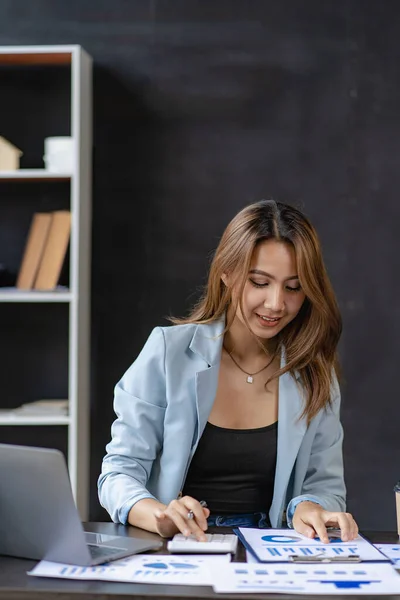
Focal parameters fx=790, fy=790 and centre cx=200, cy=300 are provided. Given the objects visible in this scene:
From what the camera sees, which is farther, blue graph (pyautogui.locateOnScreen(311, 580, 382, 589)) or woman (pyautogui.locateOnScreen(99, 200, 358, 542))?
woman (pyautogui.locateOnScreen(99, 200, 358, 542))

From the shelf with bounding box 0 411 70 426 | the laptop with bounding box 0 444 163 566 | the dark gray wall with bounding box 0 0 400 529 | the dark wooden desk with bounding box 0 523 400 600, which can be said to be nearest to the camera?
the dark wooden desk with bounding box 0 523 400 600

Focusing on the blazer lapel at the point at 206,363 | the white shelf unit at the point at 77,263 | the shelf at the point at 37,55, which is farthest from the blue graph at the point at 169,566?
the shelf at the point at 37,55

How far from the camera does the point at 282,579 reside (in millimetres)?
1148

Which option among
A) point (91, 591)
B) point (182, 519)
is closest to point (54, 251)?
point (182, 519)

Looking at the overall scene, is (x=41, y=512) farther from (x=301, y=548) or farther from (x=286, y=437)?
(x=286, y=437)

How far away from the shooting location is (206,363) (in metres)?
1.91

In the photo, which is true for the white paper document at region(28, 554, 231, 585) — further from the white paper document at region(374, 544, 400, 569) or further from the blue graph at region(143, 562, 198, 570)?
the white paper document at region(374, 544, 400, 569)

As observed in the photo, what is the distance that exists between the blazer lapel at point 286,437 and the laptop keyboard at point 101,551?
0.64m

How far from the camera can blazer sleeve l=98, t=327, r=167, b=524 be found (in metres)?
1.73

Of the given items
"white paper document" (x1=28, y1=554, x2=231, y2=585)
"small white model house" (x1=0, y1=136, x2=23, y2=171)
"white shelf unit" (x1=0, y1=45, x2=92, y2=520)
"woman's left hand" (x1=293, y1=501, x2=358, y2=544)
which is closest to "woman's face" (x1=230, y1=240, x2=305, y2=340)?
"woman's left hand" (x1=293, y1=501, x2=358, y2=544)

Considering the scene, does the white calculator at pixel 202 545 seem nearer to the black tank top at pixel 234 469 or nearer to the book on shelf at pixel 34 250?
the black tank top at pixel 234 469

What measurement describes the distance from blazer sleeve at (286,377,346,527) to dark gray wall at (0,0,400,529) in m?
1.37

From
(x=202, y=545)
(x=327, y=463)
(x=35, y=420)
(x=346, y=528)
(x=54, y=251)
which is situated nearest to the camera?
(x=202, y=545)

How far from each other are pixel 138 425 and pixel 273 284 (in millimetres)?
453
